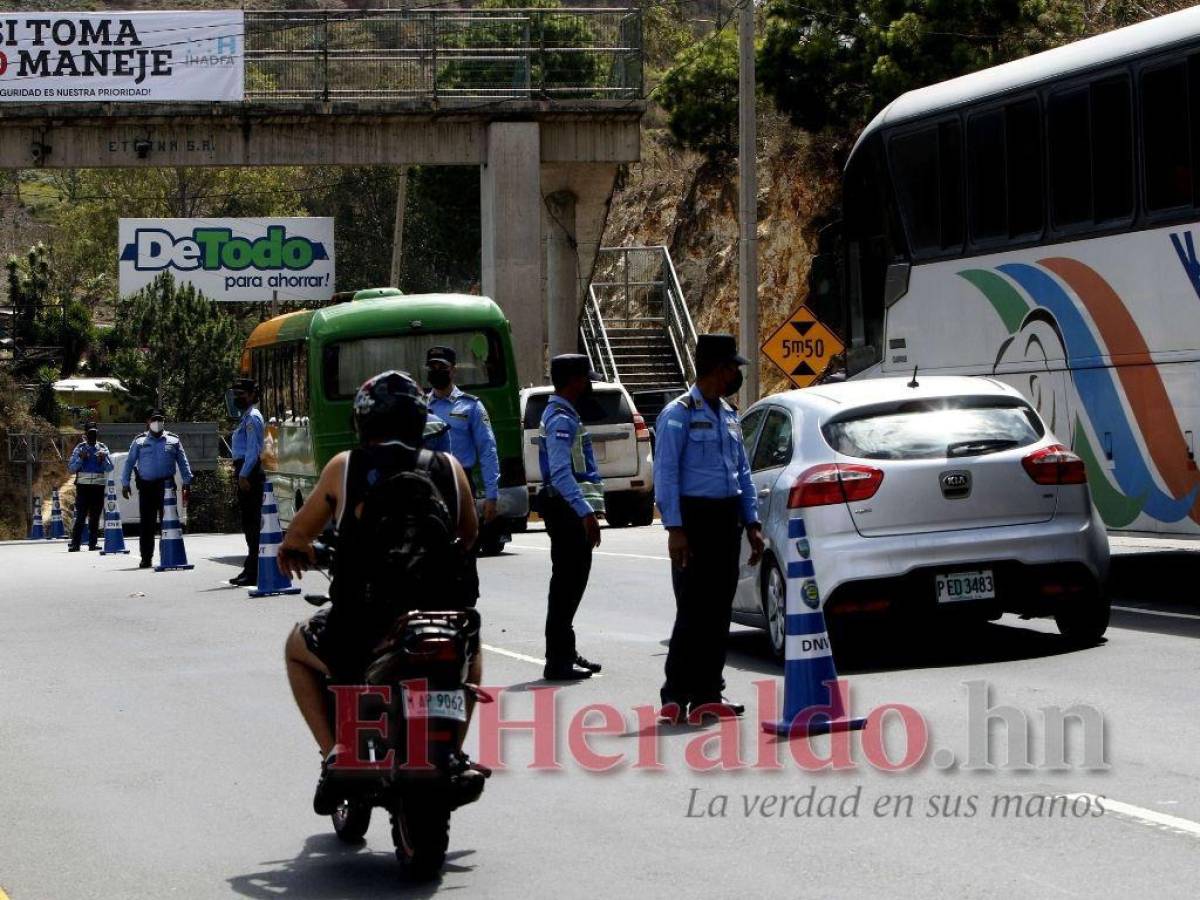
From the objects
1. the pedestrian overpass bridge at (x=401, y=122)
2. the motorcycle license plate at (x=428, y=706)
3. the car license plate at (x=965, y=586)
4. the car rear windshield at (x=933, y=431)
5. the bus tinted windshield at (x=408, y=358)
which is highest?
the pedestrian overpass bridge at (x=401, y=122)

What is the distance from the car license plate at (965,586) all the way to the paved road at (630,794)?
42 cm

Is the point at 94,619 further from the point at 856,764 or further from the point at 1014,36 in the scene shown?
the point at 1014,36

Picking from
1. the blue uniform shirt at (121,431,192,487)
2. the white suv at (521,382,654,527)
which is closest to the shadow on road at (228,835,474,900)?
the blue uniform shirt at (121,431,192,487)

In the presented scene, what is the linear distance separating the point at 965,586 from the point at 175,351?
56.1 metres

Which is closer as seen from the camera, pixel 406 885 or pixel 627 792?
pixel 406 885

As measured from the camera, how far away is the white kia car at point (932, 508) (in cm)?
1184

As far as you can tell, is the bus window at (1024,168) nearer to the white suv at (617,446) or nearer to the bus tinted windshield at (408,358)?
the bus tinted windshield at (408,358)

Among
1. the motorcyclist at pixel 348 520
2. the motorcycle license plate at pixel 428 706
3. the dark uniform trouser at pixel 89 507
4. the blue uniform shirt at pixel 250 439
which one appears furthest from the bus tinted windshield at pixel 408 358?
the motorcycle license plate at pixel 428 706

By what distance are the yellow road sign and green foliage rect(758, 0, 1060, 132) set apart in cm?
1270

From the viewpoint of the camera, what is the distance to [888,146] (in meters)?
18.6

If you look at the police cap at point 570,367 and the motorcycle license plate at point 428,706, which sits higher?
the police cap at point 570,367

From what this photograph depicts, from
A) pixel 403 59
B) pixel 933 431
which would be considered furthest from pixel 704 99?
pixel 933 431

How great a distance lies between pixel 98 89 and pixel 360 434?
3400 cm

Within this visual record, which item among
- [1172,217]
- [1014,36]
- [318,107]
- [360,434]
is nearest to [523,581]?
[1172,217]
